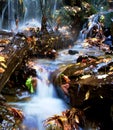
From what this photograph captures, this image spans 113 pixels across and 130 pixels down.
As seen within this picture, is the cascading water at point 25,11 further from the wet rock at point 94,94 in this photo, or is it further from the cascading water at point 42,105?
the wet rock at point 94,94

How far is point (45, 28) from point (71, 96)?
432 centimetres

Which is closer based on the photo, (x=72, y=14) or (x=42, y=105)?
(x=42, y=105)

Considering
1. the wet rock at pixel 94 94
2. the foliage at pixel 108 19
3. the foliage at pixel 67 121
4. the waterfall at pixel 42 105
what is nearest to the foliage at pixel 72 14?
the foliage at pixel 108 19

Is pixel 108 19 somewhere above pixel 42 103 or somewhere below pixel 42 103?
above

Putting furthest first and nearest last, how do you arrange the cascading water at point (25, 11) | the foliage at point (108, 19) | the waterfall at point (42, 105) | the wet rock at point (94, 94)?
the cascading water at point (25, 11), the foliage at point (108, 19), the wet rock at point (94, 94), the waterfall at point (42, 105)

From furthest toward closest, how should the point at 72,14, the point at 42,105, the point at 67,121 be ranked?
the point at 72,14 < the point at 42,105 < the point at 67,121

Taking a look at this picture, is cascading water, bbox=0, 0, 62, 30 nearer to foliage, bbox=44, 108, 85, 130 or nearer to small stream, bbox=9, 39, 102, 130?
small stream, bbox=9, 39, 102, 130

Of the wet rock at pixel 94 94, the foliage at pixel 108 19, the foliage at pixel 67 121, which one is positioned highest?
the foliage at pixel 108 19

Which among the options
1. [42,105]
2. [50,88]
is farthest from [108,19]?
[42,105]

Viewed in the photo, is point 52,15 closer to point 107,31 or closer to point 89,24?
point 89,24

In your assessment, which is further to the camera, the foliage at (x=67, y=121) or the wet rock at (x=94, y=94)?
the wet rock at (x=94, y=94)

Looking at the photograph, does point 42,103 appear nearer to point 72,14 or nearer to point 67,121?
point 67,121

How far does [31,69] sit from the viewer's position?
279 inches

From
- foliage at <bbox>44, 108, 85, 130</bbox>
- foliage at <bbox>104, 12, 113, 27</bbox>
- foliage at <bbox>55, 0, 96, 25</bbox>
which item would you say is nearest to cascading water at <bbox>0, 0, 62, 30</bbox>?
foliage at <bbox>55, 0, 96, 25</bbox>
